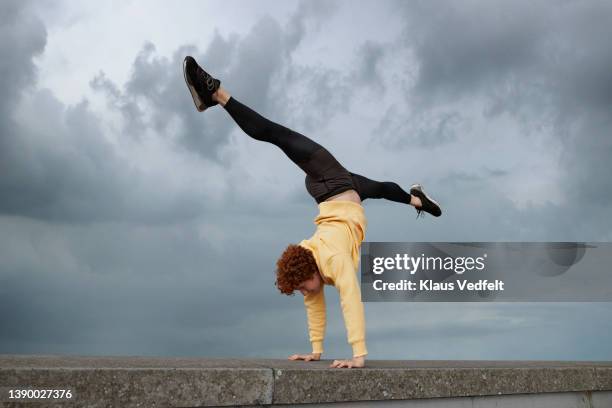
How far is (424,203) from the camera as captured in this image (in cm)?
761

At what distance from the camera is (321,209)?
18.8ft

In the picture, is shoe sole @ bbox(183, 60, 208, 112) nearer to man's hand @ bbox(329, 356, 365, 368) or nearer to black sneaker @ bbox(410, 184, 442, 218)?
man's hand @ bbox(329, 356, 365, 368)

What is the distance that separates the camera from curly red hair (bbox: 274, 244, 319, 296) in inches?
201

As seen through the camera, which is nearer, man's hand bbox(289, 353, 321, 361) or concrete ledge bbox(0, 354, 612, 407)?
concrete ledge bbox(0, 354, 612, 407)

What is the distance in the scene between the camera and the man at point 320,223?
493cm

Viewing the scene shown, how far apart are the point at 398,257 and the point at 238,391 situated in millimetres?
6155

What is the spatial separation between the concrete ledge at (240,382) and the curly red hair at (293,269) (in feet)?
2.72

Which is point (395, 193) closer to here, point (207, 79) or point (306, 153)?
point (306, 153)

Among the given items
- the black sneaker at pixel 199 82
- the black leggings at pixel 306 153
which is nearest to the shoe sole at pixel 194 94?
the black sneaker at pixel 199 82

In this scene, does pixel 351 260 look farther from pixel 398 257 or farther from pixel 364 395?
pixel 398 257

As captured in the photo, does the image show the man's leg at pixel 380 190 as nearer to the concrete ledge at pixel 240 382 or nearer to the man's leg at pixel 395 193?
the man's leg at pixel 395 193

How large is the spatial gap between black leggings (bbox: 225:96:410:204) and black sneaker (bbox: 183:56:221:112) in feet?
0.93

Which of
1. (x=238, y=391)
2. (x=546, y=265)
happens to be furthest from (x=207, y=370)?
(x=546, y=265)

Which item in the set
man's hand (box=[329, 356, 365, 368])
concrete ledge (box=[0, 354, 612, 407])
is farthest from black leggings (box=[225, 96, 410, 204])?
concrete ledge (box=[0, 354, 612, 407])
